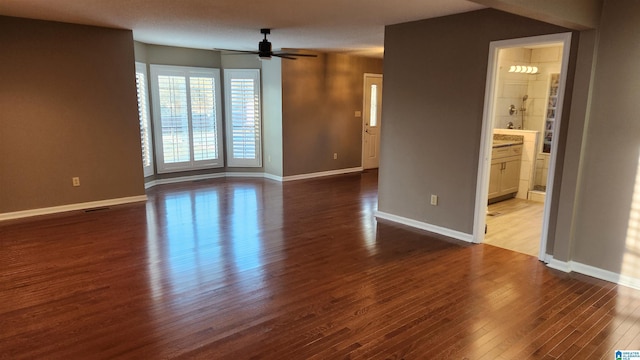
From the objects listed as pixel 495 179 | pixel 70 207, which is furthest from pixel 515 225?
pixel 70 207

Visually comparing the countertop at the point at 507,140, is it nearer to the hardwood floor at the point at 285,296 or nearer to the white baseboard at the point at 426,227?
the white baseboard at the point at 426,227

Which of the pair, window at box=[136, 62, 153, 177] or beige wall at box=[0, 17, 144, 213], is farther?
window at box=[136, 62, 153, 177]

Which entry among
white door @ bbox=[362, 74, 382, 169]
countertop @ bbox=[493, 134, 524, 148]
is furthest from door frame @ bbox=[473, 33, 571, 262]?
white door @ bbox=[362, 74, 382, 169]

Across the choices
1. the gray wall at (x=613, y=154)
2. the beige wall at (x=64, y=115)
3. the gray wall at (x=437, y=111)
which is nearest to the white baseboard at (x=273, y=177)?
the beige wall at (x=64, y=115)

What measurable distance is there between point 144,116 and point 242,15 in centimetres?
326

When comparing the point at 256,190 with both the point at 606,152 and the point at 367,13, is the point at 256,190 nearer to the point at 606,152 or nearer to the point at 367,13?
the point at 367,13

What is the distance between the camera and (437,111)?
4543 mm

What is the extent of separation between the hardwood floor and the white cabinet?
74.1 inches

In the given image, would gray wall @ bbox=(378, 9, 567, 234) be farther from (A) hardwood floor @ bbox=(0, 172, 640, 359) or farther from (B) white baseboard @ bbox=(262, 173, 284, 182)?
(B) white baseboard @ bbox=(262, 173, 284, 182)

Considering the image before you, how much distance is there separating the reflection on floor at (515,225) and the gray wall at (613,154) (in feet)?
2.19

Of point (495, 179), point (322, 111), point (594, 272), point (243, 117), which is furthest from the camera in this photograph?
point (322, 111)

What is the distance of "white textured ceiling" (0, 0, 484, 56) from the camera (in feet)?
12.9

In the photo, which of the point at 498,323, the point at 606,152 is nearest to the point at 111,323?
the point at 498,323

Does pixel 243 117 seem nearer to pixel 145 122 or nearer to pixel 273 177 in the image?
pixel 273 177
